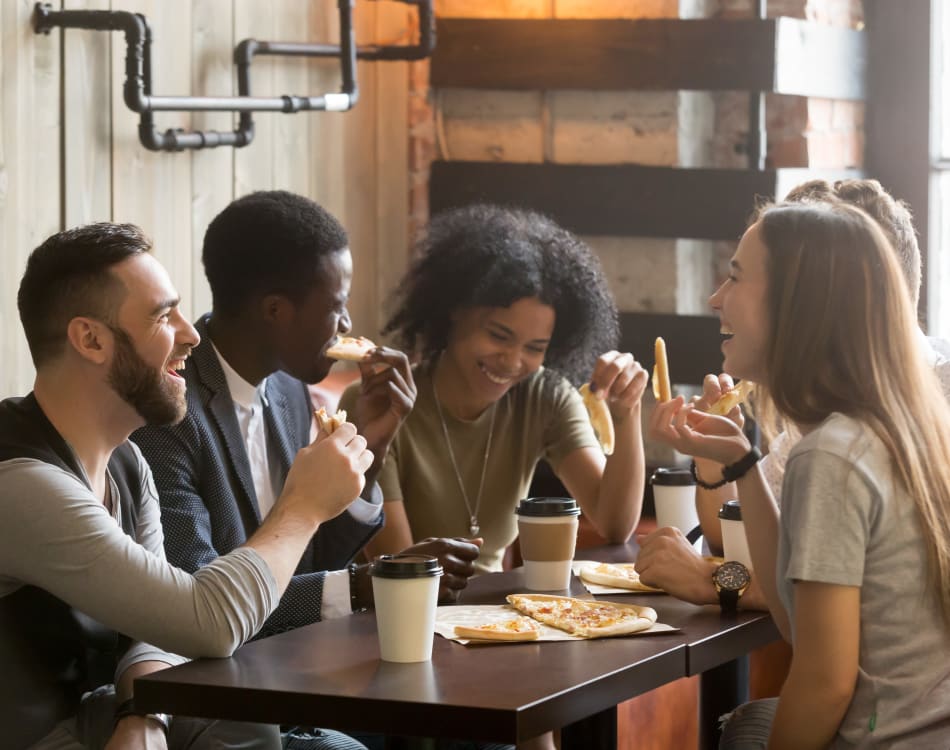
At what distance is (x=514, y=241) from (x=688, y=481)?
0.69m

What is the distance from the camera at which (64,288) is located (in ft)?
6.99

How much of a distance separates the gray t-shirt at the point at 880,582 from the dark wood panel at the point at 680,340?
2039 millimetres

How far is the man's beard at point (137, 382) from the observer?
213 cm

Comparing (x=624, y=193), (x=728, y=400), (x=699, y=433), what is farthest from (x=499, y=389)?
(x=624, y=193)

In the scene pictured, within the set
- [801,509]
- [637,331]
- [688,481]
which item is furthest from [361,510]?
[637,331]

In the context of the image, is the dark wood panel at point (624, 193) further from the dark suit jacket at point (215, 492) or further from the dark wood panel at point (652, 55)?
the dark suit jacket at point (215, 492)

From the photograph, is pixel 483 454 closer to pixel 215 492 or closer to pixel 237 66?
pixel 215 492

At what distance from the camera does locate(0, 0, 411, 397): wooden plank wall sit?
295 cm

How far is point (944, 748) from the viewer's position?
1844 millimetres

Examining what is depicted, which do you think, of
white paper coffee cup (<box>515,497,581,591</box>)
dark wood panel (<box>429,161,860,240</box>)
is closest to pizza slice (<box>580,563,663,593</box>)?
white paper coffee cup (<box>515,497,581,591</box>)

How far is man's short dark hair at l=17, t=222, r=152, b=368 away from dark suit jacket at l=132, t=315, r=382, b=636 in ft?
1.33

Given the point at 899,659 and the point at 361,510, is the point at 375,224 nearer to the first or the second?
the point at 361,510

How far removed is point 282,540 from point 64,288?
0.49 metres

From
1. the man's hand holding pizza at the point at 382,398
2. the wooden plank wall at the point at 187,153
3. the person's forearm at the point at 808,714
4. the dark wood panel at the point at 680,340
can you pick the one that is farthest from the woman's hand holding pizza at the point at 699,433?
the dark wood panel at the point at 680,340
